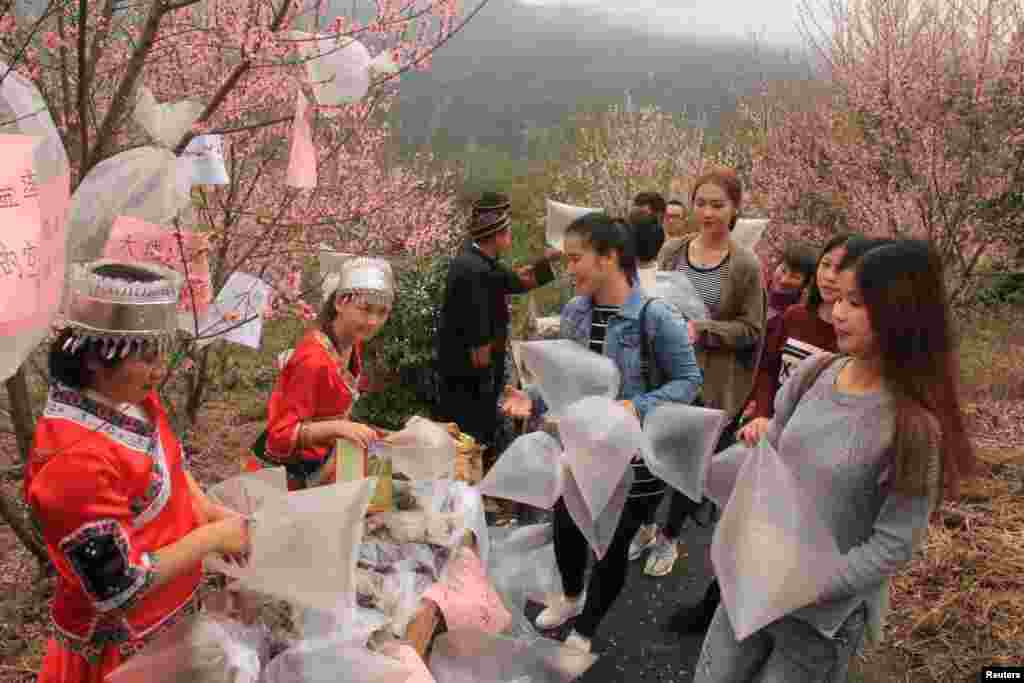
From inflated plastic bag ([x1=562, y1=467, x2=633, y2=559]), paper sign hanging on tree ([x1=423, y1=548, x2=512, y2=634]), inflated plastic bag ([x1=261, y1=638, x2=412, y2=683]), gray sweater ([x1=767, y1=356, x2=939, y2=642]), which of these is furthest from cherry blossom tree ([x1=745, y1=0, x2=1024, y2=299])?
inflated plastic bag ([x1=261, y1=638, x2=412, y2=683])

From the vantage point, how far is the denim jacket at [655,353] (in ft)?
7.61

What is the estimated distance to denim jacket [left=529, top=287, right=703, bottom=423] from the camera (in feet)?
7.61

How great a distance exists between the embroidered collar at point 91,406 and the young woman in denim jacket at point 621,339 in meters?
1.44

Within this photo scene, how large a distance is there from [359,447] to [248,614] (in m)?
0.52

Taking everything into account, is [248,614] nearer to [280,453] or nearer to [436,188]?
[280,453]

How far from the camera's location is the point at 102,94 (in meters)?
3.59

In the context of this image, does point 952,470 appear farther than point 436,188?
No

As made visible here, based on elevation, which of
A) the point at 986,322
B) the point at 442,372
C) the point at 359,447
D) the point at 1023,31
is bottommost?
the point at 986,322

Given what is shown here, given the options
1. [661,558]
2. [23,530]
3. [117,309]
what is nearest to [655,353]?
[661,558]

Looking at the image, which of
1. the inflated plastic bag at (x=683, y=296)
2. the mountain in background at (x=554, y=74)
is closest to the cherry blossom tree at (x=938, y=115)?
the mountain in background at (x=554, y=74)

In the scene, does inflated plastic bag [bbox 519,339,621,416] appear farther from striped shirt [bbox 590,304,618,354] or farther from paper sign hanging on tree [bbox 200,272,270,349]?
paper sign hanging on tree [bbox 200,272,270,349]

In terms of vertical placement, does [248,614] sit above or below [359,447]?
below

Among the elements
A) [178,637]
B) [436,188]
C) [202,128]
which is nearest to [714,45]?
[436,188]

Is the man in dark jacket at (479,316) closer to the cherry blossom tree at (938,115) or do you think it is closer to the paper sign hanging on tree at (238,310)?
the paper sign hanging on tree at (238,310)
